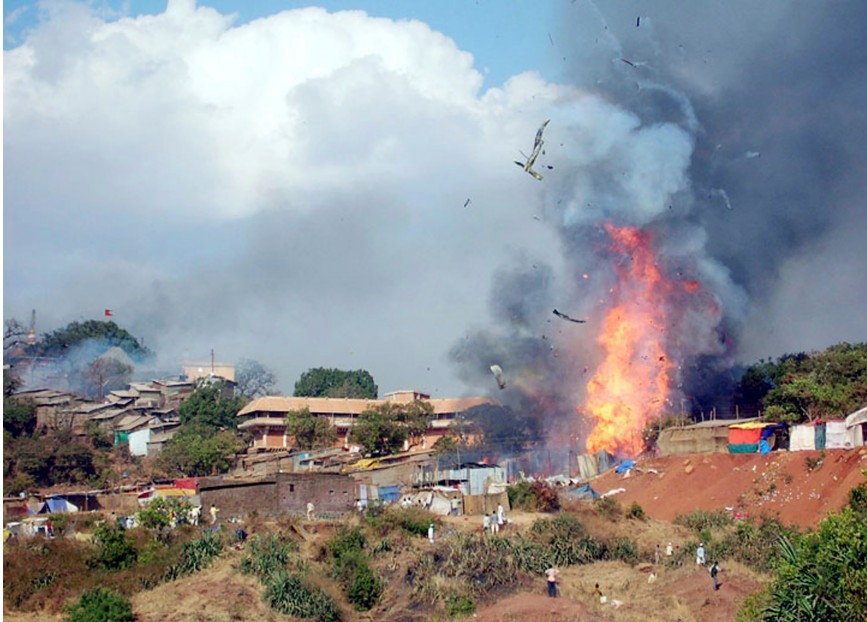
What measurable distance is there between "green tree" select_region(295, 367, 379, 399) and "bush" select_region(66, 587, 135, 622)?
65049mm

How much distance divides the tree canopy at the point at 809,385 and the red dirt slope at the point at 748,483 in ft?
13.5

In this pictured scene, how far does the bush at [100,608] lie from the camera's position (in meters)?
26.2

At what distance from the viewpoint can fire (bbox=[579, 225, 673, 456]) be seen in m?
56.6

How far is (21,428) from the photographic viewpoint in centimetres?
6538

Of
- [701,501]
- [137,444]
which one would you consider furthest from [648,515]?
[137,444]

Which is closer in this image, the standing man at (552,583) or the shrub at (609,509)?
the standing man at (552,583)

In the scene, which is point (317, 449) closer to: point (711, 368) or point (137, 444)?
point (137, 444)

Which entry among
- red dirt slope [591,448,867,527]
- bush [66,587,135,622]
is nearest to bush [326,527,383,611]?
bush [66,587,135,622]

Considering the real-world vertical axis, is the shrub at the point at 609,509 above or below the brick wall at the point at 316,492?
below

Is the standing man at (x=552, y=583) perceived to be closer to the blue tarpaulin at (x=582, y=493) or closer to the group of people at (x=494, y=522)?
the group of people at (x=494, y=522)

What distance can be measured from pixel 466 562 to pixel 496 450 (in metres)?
27.6

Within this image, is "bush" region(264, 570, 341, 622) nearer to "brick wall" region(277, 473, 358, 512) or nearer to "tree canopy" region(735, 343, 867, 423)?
"brick wall" region(277, 473, 358, 512)

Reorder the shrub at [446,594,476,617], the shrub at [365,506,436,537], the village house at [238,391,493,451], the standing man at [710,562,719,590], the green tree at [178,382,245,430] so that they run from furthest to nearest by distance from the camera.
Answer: the green tree at [178,382,245,430] → the village house at [238,391,493,451] → the shrub at [365,506,436,537] → the standing man at [710,562,719,590] → the shrub at [446,594,476,617]

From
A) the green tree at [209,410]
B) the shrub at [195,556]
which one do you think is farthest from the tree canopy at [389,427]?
the shrub at [195,556]
